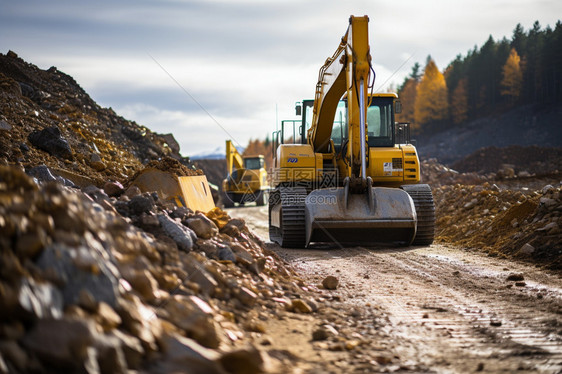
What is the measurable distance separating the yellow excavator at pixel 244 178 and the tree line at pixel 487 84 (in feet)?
130

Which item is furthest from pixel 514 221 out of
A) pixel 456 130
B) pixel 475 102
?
pixel 475 102

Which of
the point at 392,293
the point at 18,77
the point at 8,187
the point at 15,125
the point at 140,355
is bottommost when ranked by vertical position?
the point at 392,293

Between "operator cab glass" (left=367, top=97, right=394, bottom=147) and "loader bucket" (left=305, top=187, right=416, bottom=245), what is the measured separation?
2.32m

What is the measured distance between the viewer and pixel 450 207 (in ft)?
50.4

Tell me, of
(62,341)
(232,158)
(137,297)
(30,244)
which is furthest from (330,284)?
(232,158)

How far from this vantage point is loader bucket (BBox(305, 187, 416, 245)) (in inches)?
373

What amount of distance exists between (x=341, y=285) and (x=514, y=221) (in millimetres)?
5547

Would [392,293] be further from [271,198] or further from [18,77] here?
[18,77]

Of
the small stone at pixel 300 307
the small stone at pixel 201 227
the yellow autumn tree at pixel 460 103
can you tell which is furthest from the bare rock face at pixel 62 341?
the yellow autumn tree at pixel 460 103

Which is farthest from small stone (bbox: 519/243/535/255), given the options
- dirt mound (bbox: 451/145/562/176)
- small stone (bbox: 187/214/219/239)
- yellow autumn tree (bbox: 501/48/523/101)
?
yellow autumn tree (bbox: 501/48/523/101)

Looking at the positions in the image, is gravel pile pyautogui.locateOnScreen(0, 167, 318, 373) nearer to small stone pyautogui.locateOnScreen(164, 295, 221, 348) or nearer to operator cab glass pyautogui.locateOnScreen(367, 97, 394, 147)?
small stone pyautogui.locateOnScreen(164, 295, 221, 348)

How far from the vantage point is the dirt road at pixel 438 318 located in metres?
3.58

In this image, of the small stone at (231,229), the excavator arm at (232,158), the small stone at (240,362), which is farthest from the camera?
the excavator arm at (232,158)

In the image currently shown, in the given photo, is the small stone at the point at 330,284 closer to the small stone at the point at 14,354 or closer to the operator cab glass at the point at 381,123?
the small stone at the point at 14,354
